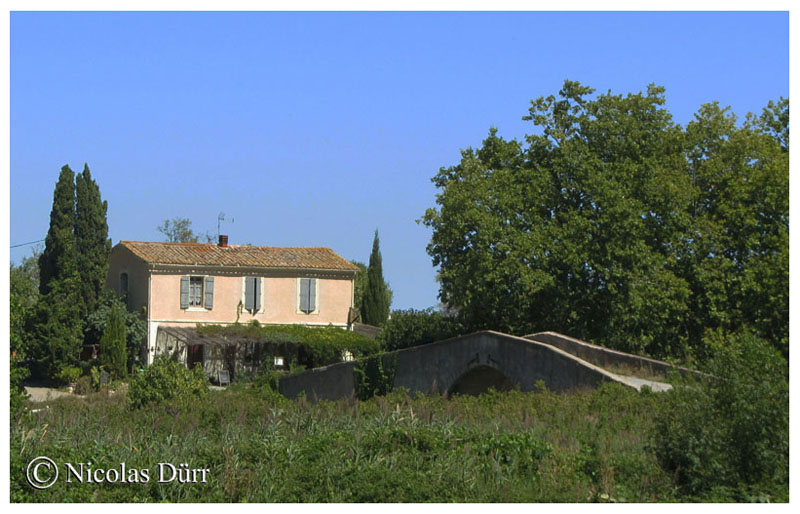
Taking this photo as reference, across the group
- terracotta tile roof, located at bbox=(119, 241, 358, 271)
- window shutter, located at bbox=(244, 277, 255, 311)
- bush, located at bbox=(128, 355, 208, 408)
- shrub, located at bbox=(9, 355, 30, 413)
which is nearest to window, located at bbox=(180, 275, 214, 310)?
terracotta tile roof, located at bbox=(119, 241, 358, 271)

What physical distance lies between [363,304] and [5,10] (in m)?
34.0

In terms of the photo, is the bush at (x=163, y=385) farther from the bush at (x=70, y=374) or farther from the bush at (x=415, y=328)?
the bush at (x=70, y=374)

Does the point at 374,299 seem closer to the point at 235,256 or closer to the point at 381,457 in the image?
the point at 235,256

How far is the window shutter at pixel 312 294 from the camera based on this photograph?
36406 millimetres

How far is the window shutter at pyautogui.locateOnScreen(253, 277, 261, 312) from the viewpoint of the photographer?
3575cm

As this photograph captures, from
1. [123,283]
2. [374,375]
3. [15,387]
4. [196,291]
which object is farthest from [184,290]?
[15,387]

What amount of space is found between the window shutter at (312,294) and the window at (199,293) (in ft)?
10.8

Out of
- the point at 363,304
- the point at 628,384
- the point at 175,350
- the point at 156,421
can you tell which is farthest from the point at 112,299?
the point at 628,384

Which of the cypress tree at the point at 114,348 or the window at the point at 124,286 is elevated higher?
the window at the point at 124,286

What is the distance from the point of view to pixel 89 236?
33844 mm

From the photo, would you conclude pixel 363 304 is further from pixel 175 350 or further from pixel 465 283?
pixel 465 283

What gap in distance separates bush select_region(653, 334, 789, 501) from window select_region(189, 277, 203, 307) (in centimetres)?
2613

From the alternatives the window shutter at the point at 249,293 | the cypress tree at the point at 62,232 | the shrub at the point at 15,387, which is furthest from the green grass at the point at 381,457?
the window shutter at the point at 249,293

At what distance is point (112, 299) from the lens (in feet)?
115
